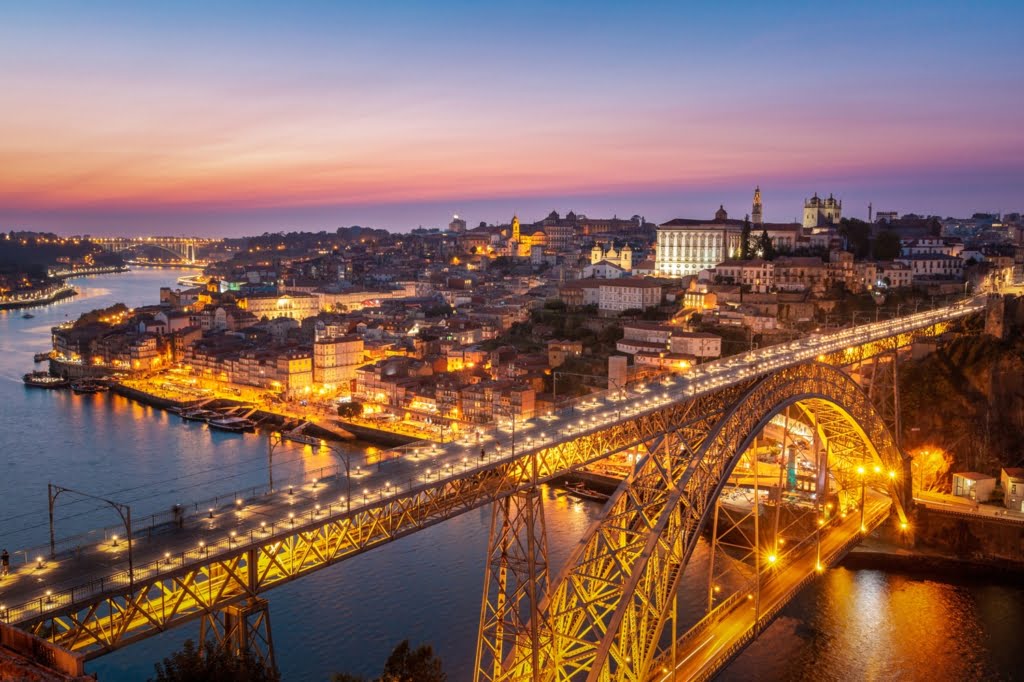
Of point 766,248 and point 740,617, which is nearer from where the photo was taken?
point 740,617

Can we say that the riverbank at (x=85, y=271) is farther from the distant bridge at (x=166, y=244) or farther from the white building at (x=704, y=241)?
the white building at (x=704, y=241)

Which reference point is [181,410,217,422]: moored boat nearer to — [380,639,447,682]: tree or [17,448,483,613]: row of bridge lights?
[17,448,483,613]: row of bridge lights

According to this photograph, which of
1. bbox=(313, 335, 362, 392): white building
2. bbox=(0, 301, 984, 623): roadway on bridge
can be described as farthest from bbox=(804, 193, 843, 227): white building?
bbox=(0, 301, 984, 623): roadway on bridge

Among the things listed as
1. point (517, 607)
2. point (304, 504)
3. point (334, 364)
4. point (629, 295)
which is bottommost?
point (334, 364)

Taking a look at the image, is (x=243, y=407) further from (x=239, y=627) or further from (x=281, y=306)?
(x=281, y=306)

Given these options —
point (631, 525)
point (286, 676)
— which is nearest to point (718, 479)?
point (631, 525)

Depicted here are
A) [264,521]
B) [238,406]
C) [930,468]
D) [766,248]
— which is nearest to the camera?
[264,521]

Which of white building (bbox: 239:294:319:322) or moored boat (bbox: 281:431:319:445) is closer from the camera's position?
moored boat (bbox: 281:431:319:445)

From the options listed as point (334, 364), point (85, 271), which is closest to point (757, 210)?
point (334, 364)
